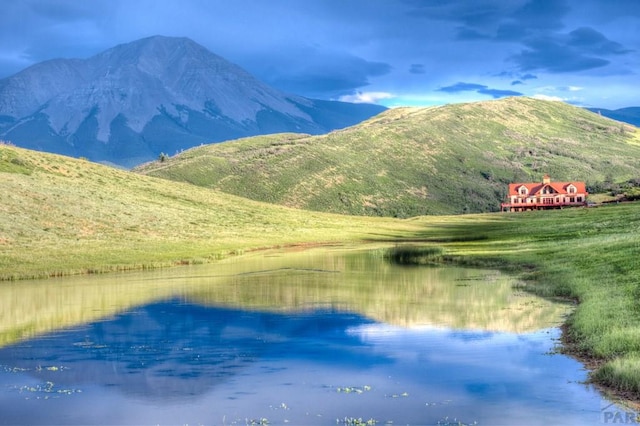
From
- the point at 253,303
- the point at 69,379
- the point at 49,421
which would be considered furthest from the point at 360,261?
the point at 49,421

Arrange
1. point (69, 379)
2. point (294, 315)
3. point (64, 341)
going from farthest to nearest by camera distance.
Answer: point (294, 315) < point (64, 341) < point (69, 379)

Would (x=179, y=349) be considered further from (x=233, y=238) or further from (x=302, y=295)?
(x=233, y=238)

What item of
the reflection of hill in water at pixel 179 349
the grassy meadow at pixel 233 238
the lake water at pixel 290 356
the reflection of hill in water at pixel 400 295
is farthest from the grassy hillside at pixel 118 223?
the reflection of hill in water at pixel 179 349

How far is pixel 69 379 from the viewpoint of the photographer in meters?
28.0

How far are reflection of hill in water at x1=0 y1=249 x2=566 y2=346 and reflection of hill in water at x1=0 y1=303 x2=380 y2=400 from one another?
9.79 feet

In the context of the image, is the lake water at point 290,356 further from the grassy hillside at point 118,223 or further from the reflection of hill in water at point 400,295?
the grassy hillside at point 118,223

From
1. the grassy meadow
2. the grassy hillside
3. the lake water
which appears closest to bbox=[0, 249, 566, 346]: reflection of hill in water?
the lake water

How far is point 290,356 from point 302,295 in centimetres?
2063

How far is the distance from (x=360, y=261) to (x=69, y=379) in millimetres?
54758

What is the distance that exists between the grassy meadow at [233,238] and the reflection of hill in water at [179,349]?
35.0 ft

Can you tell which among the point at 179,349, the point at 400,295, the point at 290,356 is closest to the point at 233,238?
the point at 400,295

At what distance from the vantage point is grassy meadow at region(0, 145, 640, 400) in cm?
3295

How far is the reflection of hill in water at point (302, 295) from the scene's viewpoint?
4016 centimetres

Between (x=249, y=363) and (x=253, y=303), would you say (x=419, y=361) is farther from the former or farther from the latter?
(x=253, y=303)
